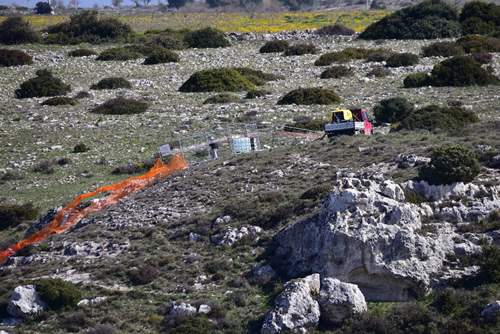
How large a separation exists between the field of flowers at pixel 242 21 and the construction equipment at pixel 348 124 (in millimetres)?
43186

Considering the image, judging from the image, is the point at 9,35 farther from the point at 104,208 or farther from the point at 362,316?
the point at 362,316

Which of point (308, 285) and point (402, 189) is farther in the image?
point (402, 189)

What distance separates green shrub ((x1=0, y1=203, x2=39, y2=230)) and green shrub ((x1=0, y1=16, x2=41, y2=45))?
3573 centimetres

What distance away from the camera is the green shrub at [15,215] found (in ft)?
76.8

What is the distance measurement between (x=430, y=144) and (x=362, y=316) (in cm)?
1013

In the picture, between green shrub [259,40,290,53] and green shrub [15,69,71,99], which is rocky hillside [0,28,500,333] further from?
green shrub [259,40,290,53]

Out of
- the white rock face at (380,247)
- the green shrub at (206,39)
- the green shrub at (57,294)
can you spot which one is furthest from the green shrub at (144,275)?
the green shrub at (206,39)

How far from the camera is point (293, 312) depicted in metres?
12.6

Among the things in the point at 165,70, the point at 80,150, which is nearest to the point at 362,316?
the point at 80,150

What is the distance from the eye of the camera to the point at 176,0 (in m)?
141

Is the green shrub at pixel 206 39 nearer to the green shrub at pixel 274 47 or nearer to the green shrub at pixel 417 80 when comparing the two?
the green shrub at pixel 274 47

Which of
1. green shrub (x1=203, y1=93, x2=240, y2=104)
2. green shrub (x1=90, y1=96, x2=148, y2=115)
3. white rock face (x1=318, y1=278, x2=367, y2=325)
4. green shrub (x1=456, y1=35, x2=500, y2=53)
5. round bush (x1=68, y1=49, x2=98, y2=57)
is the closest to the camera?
white rock face (x1=318, y1=278, x2=367, y2=325)

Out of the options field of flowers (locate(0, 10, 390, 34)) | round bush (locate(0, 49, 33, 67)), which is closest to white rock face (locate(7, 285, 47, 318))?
round bush (locate(0, 49, 33, 67))

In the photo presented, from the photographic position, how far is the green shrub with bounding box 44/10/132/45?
56969 millimetres
